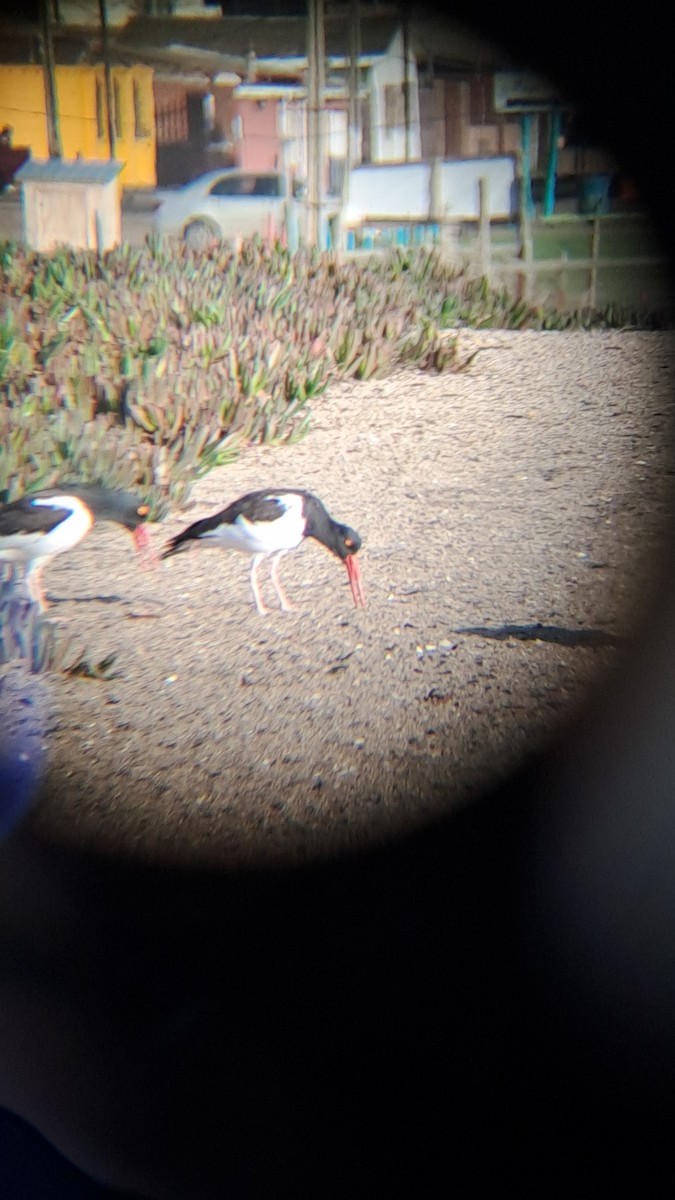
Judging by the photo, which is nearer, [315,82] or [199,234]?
[315,82]

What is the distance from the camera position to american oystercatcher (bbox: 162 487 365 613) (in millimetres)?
1833

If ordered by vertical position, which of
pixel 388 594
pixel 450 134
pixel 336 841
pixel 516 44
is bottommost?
pixel 336 841

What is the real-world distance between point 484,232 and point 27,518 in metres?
0.91

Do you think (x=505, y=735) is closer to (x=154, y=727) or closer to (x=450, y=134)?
(x=154, y=727)

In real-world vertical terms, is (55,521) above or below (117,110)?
below

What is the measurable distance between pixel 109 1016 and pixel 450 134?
5.28 feet

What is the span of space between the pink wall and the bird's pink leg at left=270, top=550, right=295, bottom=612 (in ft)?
2.11

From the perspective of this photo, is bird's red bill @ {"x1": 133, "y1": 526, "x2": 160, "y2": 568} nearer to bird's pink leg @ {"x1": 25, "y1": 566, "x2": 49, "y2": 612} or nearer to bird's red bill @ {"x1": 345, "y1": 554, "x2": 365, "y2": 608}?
bird's pink leg @ {"x1": 25, "y1": 566, "x2": 49, "y2": 612}

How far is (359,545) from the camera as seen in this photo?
1834mm

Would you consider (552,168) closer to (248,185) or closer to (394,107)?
(394,107)

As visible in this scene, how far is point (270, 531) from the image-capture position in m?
1.85

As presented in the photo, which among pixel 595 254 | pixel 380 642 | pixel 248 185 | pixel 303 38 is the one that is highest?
pixel 303 38

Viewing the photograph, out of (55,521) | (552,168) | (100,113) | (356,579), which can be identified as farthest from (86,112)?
(356,579)

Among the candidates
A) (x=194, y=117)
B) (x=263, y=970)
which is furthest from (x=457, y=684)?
(x=194, y=117)
